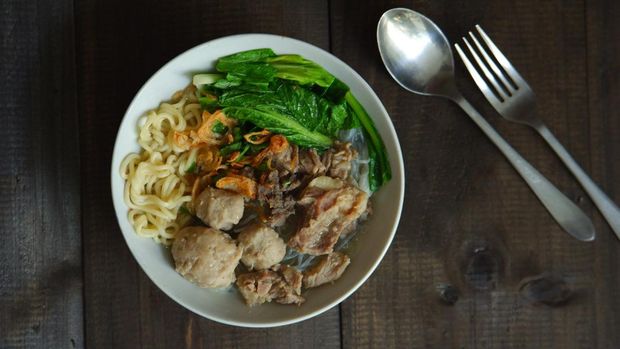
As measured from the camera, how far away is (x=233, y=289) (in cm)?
231

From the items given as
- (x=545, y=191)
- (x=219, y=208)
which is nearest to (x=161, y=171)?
(x=219, y=208)

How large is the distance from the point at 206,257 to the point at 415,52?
1.24 metres

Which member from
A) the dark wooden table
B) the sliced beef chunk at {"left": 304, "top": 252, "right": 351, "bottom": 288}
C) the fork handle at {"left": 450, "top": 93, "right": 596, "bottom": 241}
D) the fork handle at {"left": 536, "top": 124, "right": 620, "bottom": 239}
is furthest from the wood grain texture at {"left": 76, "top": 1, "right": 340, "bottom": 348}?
the fork handle at {"left": 536, "top": 124, "right": 620, "bottom": 239}

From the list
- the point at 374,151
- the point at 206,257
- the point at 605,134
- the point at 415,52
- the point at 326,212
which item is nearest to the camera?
the point at 206,257

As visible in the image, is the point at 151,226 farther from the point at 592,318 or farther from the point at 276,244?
the point at 592,318

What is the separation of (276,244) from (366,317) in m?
0.62

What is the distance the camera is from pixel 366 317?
255cm

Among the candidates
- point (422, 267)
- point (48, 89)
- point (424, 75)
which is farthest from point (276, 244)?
point (48, 89)

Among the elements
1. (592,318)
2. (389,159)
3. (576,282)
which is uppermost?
(389,159)

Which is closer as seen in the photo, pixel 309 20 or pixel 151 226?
pixel 151 226

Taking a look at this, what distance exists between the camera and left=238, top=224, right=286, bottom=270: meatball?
2203mm

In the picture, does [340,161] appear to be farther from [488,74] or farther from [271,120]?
[488,74]

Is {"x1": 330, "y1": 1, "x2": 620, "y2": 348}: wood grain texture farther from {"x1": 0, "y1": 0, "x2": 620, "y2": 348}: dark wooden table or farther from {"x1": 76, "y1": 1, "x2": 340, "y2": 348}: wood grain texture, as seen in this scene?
{"x1": 76, "y1": 1, "x2": 340, "y2": 348}: wood grain texture

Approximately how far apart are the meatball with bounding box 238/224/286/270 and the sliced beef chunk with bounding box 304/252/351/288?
0.51 feet
